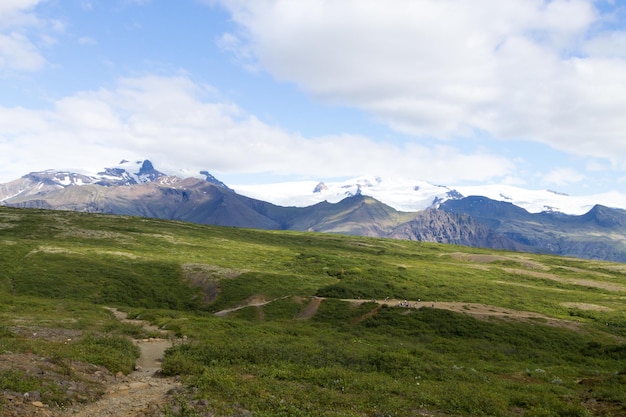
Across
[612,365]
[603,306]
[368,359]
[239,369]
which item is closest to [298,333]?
[368,359]

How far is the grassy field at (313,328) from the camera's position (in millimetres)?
29219

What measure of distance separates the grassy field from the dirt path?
1391 millimetres

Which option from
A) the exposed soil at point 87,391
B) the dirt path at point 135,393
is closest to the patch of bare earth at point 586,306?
the dirt path at point 135,393

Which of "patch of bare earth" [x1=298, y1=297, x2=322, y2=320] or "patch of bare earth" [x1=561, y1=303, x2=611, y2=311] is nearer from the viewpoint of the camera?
"patch of bare earth" [x1=298, y1=297, x2=322, y2=320]

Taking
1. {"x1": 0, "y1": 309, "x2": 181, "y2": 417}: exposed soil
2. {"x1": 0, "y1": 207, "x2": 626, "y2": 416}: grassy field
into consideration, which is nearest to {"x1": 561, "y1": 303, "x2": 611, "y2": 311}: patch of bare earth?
{"x1": 0, "y1": 207, "x2": 626, "y2": 416}: grassy field

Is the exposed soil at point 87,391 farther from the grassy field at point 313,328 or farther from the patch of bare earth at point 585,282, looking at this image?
the patch of bare earth at point 585,282

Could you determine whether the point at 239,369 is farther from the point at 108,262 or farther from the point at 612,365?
the point at 108,262

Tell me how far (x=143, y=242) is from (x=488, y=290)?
96.9 m

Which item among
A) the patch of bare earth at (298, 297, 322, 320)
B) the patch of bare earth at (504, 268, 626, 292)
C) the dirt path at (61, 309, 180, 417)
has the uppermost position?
the dirt path at (61, 309, 180, 417)

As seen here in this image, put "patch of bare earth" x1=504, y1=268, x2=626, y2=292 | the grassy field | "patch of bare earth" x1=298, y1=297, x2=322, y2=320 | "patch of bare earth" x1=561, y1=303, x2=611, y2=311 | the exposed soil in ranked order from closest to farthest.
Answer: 1. the exposed soil
2. the grassy field
3. "patch of bare earth" x1=298, y1=297, x2=322, y2=320
4. "patch of bare earth" x1=561, y1=303, x2=611, y2=311
5. "patch of bare earth" x1=504, y1=268, x2=626, y2=292

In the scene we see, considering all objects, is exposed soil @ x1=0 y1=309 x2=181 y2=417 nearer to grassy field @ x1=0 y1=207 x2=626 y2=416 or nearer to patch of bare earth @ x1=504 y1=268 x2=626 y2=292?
grassy field @ x1=0 y1=207 x2=626 y2=416

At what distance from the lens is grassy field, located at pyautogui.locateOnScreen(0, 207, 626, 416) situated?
95.9 ft

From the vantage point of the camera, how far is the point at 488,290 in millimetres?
101125

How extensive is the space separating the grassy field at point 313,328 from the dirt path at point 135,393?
1.39 metres
